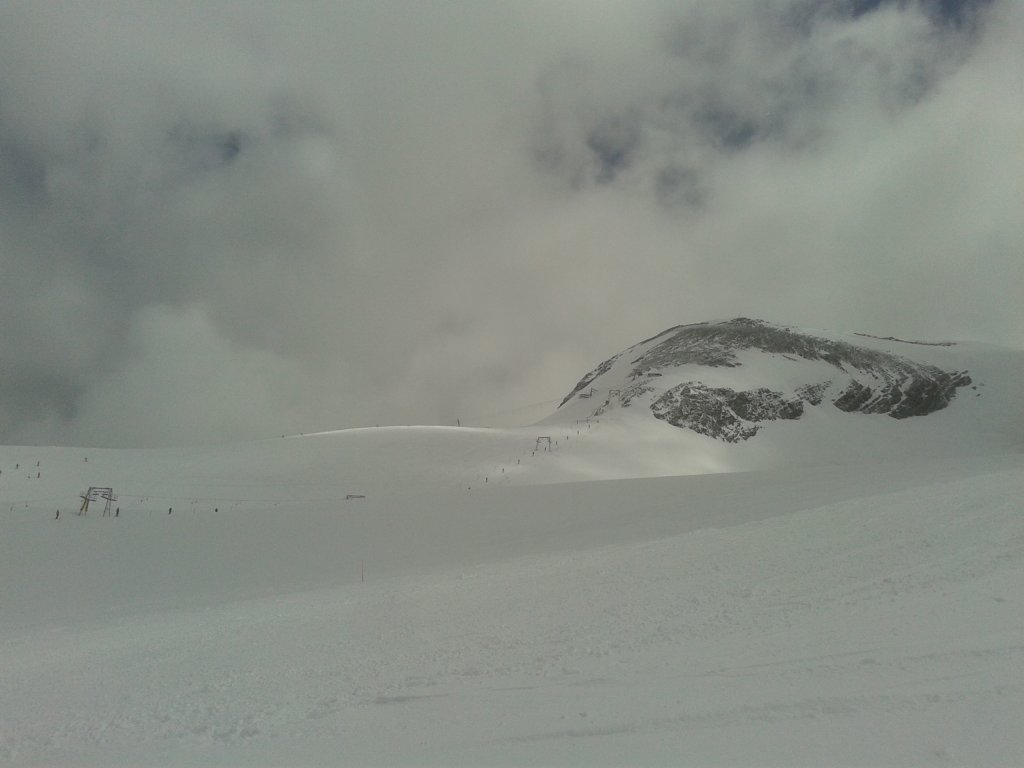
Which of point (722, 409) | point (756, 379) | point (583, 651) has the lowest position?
point (583, 651)

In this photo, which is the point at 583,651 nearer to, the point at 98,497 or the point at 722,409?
the point at 98,497

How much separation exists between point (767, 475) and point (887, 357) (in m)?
66.1

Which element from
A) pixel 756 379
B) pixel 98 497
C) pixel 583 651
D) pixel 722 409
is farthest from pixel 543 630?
pixel 756 379

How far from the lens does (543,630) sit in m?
7.36

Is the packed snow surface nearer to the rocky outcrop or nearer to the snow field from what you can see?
the snow field

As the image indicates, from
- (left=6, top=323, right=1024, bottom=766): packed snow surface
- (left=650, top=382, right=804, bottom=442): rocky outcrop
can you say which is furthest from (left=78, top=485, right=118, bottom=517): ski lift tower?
(left=650, top=382, right=804, bottom=442): rocky outcrop

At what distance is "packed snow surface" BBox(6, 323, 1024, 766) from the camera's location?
4.69 meters

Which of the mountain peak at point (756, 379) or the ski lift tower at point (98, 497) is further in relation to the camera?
the mountain peak at point (756, 379)

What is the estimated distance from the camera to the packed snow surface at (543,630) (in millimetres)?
4688

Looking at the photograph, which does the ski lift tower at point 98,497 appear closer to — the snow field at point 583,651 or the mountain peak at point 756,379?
the snow field at point 583,651

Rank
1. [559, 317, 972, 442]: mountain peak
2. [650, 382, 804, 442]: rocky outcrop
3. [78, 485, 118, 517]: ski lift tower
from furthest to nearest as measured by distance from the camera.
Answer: [559, 317, 972, 442]: mountain peak, [650, 382, 804, 442]: rocky outcrop, [78, 485, 118, 517]: ski lift tower

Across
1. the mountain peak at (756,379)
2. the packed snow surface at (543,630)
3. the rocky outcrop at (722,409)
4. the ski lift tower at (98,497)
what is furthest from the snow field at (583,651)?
the mountain peak at (756,379)

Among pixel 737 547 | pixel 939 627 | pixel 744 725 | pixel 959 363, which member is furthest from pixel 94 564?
pixel 959 363

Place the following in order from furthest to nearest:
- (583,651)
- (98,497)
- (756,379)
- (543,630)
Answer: (756,379)
(98,497)
(543,630)
(583,651)
